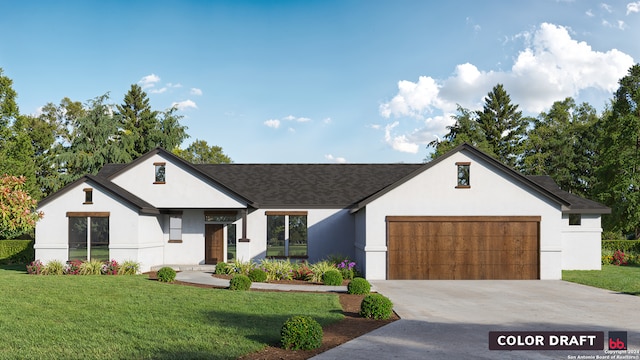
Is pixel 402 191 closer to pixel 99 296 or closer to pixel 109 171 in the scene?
pixel 99 296

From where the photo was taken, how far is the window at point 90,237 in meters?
23.4

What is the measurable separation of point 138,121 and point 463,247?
44.9 metres

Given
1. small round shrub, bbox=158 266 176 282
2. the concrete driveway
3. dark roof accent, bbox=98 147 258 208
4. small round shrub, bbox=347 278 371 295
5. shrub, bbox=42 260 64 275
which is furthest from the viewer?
dark roof accent, bbox=98 147 258 208

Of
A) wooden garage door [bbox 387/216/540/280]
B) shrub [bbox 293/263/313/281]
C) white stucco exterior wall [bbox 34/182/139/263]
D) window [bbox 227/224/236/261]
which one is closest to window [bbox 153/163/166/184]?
white stucco exterior wall [bbox 34/182/139/263]

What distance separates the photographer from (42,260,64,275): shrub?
2242 centimetres

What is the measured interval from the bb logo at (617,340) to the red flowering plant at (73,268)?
2076 cm

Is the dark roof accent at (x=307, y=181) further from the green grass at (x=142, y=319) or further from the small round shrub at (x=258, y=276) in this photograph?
the green grass at (x=142, y=319)

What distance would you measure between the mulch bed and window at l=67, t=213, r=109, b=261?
14045 mm

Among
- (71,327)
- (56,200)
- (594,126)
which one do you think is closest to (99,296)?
(71,327)

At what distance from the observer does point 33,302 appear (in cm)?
1379

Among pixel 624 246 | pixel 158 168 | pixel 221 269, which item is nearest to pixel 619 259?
pixel 624 246

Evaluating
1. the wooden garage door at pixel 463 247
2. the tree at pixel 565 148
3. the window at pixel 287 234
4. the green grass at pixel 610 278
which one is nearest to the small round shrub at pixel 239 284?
the wooden garage door at pixel 463 247

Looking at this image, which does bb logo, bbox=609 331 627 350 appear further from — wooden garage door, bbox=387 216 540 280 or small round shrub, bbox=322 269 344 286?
wooden garage door, bbox=387 216 540 280

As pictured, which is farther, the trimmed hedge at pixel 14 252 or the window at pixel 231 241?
the trimmed hedge at pixel 14 252
